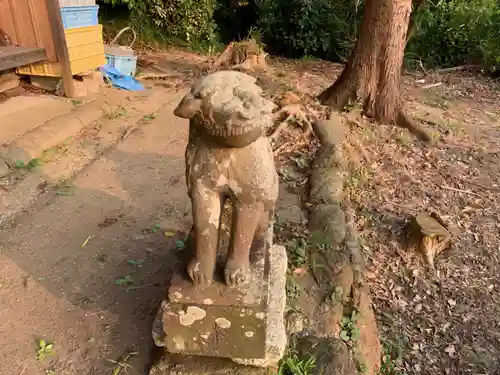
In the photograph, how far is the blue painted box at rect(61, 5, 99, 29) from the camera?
5.72m

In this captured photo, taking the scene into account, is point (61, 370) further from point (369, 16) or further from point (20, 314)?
point (369, 16)

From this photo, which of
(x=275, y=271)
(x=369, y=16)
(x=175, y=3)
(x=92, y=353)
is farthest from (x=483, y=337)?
(x=175, y=3)

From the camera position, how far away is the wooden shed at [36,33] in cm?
551

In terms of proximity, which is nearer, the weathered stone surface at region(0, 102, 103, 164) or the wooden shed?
the weathered stone surface at region(0, 102, 103, 164)

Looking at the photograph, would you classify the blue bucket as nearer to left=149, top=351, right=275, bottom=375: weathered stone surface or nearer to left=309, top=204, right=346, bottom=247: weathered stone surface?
left=309, top=204, right=346, bottom=247: weathered stone surface

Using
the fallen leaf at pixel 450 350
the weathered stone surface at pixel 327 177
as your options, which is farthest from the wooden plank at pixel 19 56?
the fallen leaf at pixel 450 350

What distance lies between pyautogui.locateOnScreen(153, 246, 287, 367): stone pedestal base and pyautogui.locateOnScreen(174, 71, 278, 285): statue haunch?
6cm

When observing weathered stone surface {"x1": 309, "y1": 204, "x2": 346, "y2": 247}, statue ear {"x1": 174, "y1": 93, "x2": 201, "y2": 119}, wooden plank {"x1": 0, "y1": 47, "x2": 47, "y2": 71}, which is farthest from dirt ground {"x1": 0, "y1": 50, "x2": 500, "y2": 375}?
wooden plank {"x1": 0, "y1": 47, "x2": 47, "y2": 71}

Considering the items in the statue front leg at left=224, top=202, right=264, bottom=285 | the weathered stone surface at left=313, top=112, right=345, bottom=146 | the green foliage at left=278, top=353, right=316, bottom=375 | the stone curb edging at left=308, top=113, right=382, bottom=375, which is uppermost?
the statue front leg at left=224, top=202, right=264, bottom=285

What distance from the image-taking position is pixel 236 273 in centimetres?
200

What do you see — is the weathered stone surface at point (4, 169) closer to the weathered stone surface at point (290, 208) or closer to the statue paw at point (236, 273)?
the weathered stone surface at point (290, 208)

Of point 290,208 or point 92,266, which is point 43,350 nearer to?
point 92,266

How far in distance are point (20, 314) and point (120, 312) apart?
56 centimetres

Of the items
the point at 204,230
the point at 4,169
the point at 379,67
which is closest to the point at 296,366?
the point at 204,230
